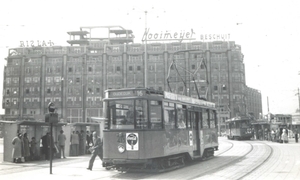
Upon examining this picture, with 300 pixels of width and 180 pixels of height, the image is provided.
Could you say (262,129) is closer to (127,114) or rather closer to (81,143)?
(81,143)

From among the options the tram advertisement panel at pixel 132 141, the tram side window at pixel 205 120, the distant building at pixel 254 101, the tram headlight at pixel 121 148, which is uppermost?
the distant building at pixel 254 101

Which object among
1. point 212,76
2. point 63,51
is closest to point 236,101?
point 212,76

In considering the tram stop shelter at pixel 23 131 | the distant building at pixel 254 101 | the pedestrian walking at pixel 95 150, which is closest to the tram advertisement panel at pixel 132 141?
the pedestrian walking at pixel 95 150

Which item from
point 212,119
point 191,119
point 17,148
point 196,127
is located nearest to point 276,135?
point 212,119

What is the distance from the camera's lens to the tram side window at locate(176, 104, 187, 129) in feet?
45.4

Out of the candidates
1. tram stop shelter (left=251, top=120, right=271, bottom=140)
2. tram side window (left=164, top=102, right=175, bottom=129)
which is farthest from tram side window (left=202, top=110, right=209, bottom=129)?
tram stop shelter (left=251, top=120, right=271, bottom=140)

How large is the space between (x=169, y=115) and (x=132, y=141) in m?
2.00

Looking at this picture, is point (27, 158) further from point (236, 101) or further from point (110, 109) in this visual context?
point (236, 101)

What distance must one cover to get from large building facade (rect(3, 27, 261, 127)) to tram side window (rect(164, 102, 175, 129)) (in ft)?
215

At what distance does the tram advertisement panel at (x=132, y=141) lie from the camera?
1178 centimetres

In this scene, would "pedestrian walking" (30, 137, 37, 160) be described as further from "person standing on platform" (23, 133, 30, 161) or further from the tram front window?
the tram front window

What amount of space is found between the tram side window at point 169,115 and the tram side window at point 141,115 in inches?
42.2

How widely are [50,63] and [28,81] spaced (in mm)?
6748

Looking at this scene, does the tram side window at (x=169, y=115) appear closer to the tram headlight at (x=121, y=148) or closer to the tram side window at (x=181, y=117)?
the tram side window at (x=181, y=117)
